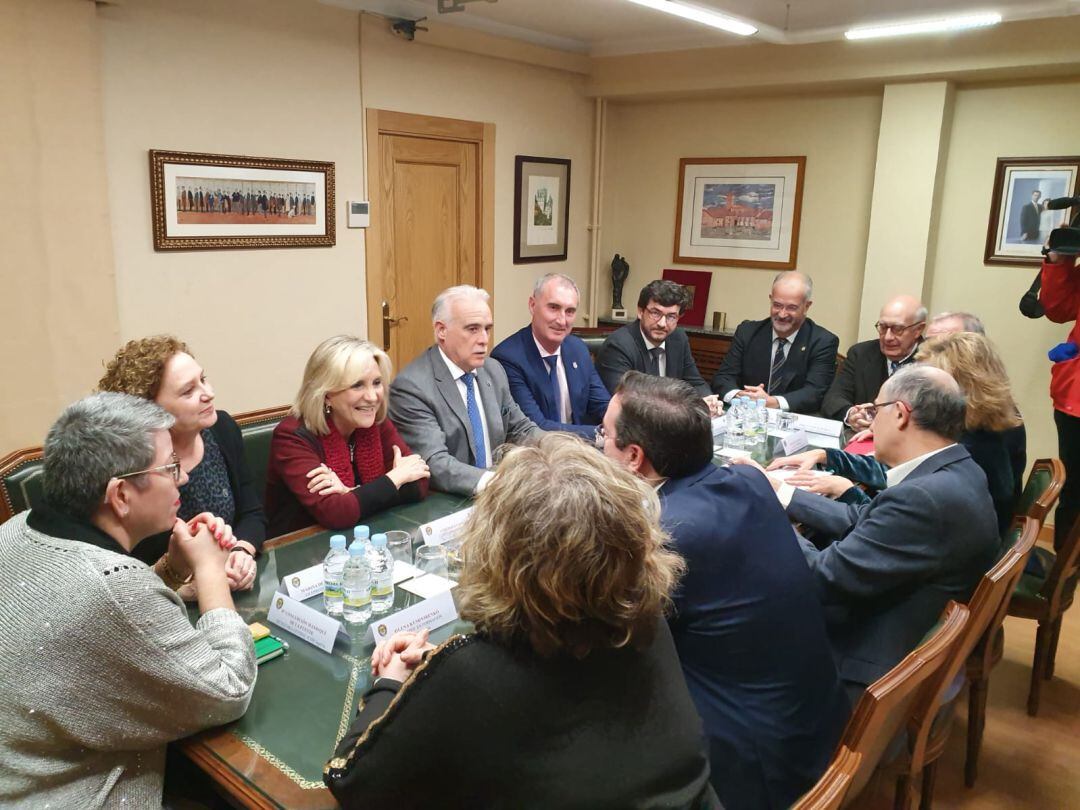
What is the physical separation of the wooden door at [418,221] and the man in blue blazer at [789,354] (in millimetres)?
1888

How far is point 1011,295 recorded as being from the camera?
4.73 meters

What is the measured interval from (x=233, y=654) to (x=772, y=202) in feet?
16.3

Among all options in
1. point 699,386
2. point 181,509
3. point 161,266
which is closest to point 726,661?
point 181,509

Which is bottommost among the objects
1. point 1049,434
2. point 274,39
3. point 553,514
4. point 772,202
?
point 1049,434

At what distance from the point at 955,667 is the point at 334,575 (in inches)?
53.1

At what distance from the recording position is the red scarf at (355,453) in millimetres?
2412

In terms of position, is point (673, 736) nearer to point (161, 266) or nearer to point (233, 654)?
point (233, 654)

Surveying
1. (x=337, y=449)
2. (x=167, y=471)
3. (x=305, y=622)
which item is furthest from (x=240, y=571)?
(x=337, y=449)

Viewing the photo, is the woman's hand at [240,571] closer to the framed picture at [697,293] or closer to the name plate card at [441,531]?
the name plate card at [441,531]

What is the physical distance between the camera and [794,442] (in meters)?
3.13

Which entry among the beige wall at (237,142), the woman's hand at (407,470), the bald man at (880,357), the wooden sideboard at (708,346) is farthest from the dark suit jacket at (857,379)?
the beige wall at (237,142)

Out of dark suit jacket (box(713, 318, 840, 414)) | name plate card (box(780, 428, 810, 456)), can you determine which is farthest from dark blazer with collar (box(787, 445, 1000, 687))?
dark suit jacket (box(713, 318, 840, 414))

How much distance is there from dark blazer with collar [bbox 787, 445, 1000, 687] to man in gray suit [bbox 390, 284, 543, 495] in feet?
3.64

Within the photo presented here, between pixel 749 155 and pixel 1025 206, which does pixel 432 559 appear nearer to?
pixel 1025 206
